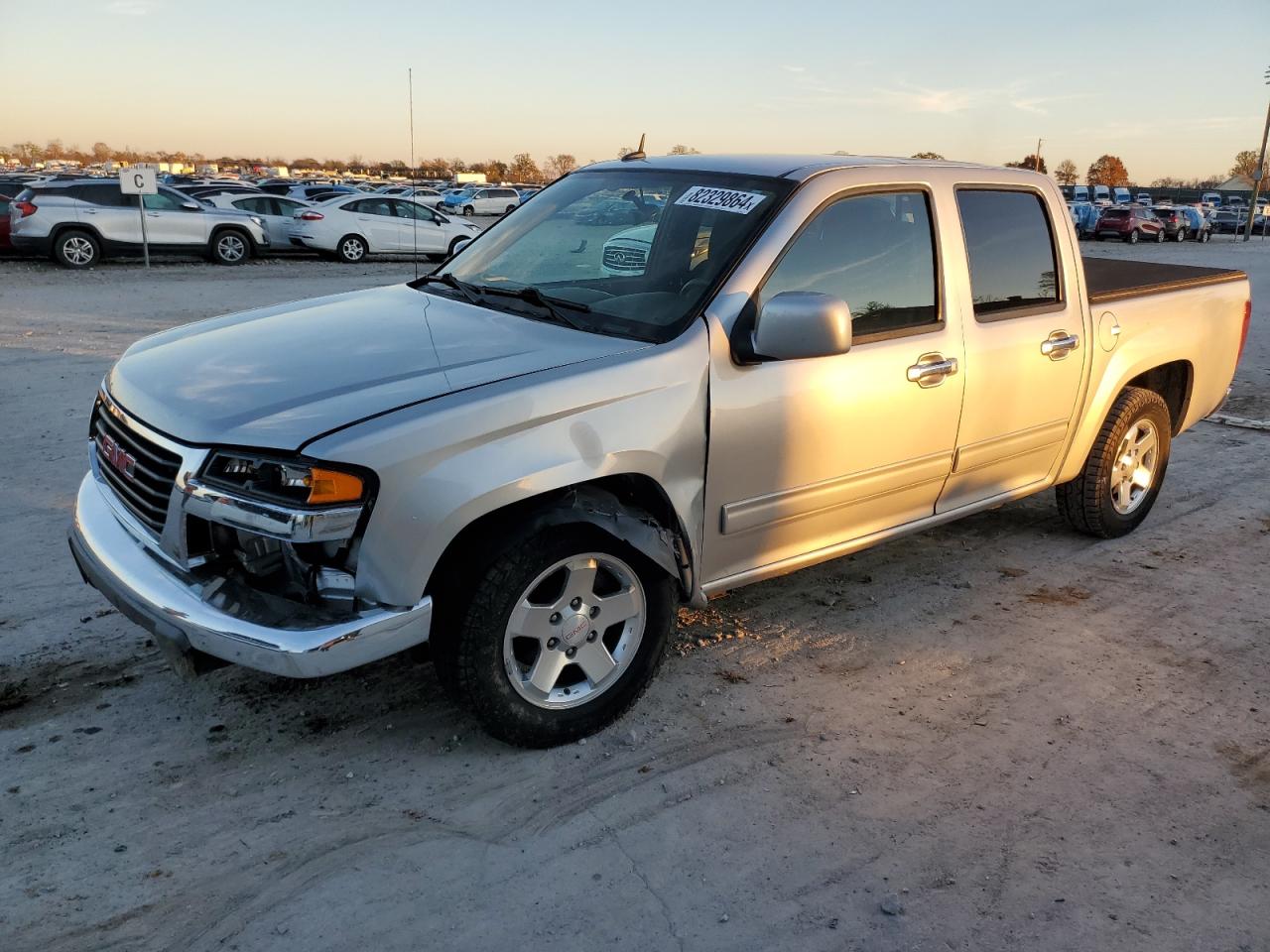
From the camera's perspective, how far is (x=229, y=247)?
18.8 m

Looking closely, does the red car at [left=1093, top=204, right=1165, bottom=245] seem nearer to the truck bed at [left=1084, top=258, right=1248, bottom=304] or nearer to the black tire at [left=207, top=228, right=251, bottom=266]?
the black tire at [left=207, top=228, right=251, bottom=266]

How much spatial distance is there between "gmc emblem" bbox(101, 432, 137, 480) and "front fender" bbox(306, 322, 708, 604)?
830 millimetres

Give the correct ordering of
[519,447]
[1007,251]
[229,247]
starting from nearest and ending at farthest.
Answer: [519,447], [1007,251], [229,247]

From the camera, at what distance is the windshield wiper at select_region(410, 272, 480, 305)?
3.94m

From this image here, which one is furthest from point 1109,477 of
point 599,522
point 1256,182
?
point 1256,182

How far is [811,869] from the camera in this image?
275cm

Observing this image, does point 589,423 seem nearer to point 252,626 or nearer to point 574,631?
point 574,631

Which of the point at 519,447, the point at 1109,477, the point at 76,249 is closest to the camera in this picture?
the point at 519,447

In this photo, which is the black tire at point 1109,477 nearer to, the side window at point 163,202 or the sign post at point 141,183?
the sign post at point 141,183

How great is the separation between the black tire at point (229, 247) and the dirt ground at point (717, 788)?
15298 mm

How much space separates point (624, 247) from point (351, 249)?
17.8 metres

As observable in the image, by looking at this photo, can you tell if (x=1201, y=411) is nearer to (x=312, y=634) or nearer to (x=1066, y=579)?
(x=1066, y=579)

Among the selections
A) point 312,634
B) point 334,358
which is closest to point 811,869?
point 312,634

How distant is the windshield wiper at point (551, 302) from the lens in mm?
3506
